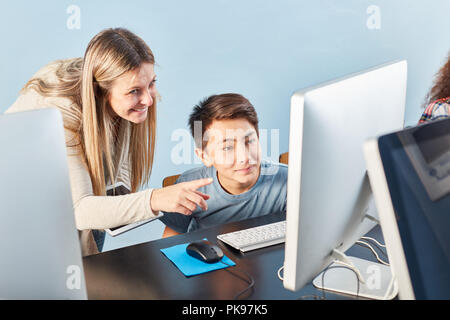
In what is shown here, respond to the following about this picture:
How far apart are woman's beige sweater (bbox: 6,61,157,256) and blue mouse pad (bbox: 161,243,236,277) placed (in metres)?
0.19

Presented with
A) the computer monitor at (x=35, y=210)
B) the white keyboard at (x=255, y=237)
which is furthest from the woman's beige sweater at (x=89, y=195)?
the computer monitor at (x=35, y=210)

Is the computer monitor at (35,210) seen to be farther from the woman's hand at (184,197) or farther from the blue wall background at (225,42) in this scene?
the blue wall background at (225,42)

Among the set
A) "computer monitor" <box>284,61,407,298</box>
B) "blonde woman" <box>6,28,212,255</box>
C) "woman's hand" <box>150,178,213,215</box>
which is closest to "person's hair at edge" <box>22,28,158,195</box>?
"blonde woman" <box>6,28,212,255</box>

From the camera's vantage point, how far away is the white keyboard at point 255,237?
4.13ft

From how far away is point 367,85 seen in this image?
0.86 metres

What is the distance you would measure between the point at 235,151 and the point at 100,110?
23.4 inches

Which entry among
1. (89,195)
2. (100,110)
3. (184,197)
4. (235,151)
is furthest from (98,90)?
(184,197)

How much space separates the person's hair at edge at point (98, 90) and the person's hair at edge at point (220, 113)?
30 centimetres

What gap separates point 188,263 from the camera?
117 centimetres

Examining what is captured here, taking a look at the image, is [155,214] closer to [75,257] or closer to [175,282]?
[175,282]

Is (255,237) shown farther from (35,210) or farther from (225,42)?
(225,42)

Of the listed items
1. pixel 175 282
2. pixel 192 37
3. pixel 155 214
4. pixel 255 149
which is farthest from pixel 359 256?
pixel 192 37
